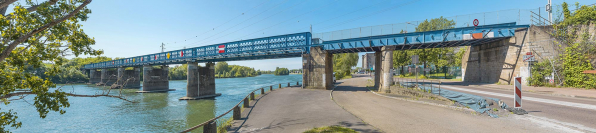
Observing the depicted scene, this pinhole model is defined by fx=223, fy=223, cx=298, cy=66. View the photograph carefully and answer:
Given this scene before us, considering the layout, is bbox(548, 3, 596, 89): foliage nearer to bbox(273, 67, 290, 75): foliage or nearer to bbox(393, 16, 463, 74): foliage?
bbox(393, 16, 463, 74): foliage

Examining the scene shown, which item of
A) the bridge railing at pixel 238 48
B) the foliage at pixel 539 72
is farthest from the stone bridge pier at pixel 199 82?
the foliage at pixel 539 72

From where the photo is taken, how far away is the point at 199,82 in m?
33.1

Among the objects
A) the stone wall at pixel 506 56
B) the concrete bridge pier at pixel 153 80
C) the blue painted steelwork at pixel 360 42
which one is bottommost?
the concrete bridge pier at pixel 153 80

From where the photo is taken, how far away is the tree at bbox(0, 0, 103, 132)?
13.9 ft

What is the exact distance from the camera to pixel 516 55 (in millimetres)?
19766

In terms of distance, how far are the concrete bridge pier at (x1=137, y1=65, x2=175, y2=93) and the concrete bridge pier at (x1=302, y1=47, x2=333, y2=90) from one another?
34.9 m

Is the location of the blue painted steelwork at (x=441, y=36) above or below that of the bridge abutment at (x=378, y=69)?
above

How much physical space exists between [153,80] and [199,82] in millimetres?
19752

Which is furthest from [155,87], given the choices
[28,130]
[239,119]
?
[239,119]

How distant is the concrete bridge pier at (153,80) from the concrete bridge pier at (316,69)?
3490 centimetres

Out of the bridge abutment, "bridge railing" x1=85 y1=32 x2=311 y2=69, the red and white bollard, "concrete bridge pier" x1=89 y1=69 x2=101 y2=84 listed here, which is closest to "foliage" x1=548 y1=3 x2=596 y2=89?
the bridge abutment

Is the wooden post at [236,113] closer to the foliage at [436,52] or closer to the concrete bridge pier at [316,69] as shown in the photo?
the concrete bridge pier at [316,69]

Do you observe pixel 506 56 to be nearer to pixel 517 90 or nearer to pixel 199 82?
pixel 517 90

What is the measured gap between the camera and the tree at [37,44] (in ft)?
13.9
